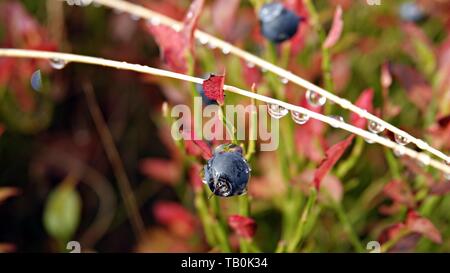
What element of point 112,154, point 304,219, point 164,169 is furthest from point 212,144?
point 112,154

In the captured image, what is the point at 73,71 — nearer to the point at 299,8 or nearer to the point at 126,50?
the point at 126,50

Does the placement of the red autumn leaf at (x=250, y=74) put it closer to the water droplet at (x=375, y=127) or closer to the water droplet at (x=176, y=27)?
the water droplet at (x=176, y=27)

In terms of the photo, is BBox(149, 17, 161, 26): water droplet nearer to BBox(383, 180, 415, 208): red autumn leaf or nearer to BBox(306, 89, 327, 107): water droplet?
BBox(306, 89, 327, 107): water droplet

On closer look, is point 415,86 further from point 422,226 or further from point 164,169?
point 164,169
